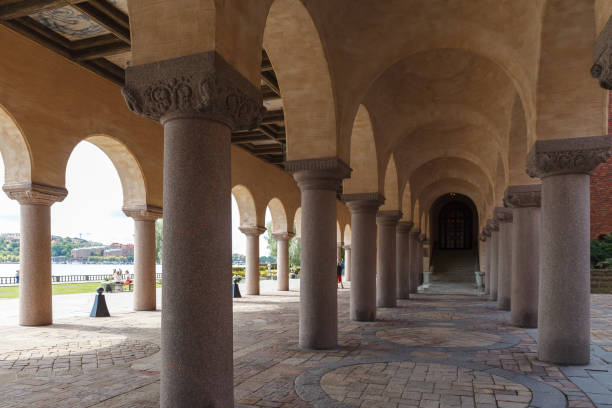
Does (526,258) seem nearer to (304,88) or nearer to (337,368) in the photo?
(337,368)

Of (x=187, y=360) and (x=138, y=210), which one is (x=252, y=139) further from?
(x=187, y=360)

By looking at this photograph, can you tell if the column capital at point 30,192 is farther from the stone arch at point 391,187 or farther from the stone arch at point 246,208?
the stone arch at point 246,208

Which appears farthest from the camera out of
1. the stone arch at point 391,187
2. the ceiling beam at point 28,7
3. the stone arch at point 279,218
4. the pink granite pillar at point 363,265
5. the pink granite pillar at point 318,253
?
the stone arch at point 279,218

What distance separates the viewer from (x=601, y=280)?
2159 cm

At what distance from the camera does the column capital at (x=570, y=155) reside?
23.4 ft

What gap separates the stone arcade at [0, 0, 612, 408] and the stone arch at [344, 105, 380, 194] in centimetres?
6

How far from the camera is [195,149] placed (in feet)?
14.2

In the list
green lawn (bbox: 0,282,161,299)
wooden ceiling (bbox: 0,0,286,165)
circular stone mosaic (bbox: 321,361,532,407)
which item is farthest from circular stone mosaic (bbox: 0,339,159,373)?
green lawn (bbox: 0,282,161,299)

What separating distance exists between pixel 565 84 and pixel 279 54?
4815mm

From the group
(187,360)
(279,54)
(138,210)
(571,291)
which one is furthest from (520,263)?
(138,210)

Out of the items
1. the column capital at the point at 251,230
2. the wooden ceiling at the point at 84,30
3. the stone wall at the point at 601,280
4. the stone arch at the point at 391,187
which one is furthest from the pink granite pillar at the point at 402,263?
the stone wall at the point at 601,280

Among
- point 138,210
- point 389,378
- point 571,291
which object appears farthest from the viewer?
point 138,210

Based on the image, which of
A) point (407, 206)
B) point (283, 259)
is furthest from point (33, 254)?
point (283, 259)

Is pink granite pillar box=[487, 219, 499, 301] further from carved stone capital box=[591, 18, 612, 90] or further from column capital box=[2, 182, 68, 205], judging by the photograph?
column capital box=[2, 182, 68, 205]
